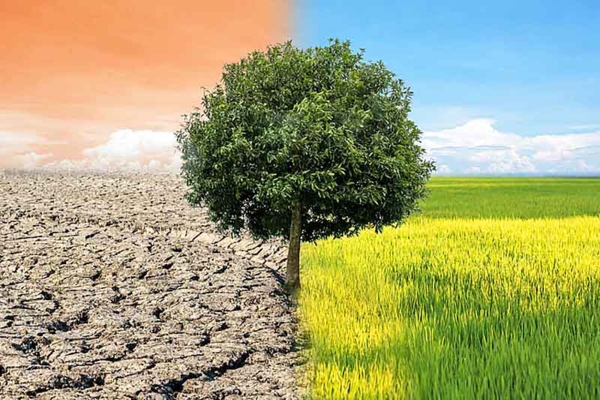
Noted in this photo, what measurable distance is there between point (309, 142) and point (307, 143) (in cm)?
4

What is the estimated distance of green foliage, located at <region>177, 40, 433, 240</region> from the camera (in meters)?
6.29

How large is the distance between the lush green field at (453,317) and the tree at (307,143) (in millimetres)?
1090

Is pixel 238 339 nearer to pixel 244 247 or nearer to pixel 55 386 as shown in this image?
pixel 55 386

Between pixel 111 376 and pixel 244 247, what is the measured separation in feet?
18.4

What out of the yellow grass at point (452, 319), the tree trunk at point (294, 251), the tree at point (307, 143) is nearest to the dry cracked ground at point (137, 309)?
the tree trunk at point (294, 251)

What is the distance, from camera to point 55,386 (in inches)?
180

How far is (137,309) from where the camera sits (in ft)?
22.5

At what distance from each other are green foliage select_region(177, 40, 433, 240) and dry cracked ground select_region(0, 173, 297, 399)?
125cm

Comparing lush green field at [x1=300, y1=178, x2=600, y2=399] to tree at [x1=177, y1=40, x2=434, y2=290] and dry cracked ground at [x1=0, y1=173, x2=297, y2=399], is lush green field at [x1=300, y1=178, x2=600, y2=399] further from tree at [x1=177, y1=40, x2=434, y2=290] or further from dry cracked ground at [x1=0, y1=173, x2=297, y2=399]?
tree at [x1=177, y1=40, x2=434, y2=290]

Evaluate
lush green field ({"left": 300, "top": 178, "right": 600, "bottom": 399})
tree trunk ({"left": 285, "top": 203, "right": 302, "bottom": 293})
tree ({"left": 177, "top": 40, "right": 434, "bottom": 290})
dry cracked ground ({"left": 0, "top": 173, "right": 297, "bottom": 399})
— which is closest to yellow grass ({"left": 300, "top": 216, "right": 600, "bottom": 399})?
lush green field ({"left": 300, "top": 178, "right": 600, "bottom": 399})

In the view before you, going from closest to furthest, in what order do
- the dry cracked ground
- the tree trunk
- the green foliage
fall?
the dry cracked ground → the green foliage → the tree trunk

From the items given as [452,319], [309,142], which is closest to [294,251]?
[309,142]

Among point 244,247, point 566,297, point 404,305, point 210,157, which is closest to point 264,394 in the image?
point 404,305

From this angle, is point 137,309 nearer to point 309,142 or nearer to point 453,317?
point 309,142
